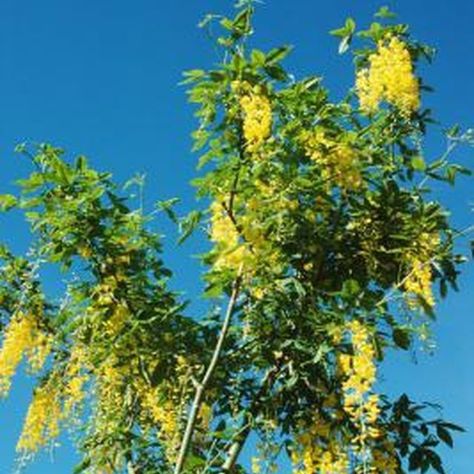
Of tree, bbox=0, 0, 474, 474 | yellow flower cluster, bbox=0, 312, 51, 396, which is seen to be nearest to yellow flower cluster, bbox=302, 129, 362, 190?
tree, bbox=0, 0, 474, 474

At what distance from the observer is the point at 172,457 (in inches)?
242

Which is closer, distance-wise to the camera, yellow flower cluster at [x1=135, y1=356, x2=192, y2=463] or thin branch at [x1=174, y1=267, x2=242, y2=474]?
thin branch at [x1=174, y1=267, x2=242, y2=474]

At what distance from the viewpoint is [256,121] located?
6.16 metres

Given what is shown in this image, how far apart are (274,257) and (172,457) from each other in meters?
1.48

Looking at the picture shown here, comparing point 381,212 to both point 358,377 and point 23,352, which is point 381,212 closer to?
point 358,377

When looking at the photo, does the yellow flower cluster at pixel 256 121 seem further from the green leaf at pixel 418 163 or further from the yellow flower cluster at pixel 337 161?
the green leaf at pixel 418 163

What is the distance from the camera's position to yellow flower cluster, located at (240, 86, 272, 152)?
6.15 m

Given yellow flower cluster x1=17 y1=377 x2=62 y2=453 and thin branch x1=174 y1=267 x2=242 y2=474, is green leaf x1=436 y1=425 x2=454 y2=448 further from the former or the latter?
yellow flower cluster x1=17 y1=377 x2=62 y2=453

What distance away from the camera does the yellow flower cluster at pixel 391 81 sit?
23.5ft

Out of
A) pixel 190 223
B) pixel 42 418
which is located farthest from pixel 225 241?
pixel 42 418

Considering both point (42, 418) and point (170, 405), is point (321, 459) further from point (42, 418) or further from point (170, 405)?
point (42, 418)

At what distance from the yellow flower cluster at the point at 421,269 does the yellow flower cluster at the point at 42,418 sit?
2.85 meters

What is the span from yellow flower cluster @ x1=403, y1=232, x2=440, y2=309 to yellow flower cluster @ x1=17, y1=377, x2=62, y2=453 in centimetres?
285

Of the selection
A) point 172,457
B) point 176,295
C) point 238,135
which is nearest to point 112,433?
point 172,457
